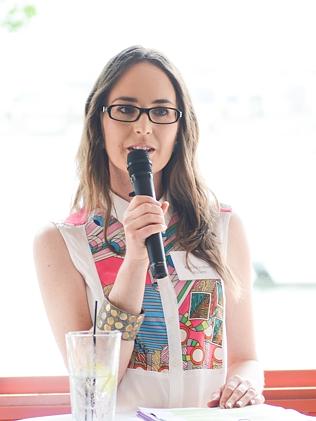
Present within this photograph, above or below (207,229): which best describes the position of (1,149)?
above

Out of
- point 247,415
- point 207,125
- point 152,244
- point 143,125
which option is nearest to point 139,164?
point 152,244

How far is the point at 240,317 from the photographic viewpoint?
1938mm

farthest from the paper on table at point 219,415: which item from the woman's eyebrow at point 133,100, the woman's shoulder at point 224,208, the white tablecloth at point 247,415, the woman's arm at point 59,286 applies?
the woman's eyebrow at point 133,100

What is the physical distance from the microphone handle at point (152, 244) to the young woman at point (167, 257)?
0.76ft

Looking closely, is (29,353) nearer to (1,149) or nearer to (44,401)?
(44,401)

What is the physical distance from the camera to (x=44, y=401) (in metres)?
2.18

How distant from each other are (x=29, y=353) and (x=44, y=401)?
224 millimetres

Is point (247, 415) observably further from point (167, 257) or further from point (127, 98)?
point (127, 98)

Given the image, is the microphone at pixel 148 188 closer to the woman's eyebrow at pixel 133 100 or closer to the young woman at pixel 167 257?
the young woman at pixel 167 257

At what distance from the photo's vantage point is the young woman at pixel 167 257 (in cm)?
177

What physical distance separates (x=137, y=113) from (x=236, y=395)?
714 millimetres

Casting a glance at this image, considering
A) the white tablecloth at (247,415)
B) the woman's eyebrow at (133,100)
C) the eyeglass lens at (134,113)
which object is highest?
the woman's eyebrow at (133,100)

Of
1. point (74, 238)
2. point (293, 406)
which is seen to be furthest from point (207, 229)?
point (293, 406)

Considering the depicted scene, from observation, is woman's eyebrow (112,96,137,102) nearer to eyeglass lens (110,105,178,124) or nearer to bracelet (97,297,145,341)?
eyeglass lens (110,105,178,124)
